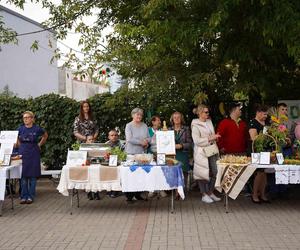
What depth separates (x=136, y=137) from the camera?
8.84 metres

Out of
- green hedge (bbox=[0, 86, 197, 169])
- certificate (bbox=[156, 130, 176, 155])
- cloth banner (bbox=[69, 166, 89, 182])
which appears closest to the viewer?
cloth banner (bbox=[69, 166, 89, 182])

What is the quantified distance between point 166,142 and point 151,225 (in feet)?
5.73

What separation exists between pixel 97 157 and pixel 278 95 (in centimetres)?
425

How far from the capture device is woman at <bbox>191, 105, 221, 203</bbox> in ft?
28.2

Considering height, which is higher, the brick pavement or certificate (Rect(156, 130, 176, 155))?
certificate (Rect(156, 130, 176, 155))

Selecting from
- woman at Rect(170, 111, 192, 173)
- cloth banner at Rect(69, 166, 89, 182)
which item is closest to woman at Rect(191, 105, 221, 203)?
woman at Rect(170, 111, 192, 173)

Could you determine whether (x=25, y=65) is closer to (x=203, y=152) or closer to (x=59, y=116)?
(x=59, y=116)

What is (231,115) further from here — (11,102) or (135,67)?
(11,102)

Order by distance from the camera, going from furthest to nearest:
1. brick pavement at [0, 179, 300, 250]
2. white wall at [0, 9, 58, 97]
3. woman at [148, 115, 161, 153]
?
1. white wall at [0, 9, 58, 97]
2. woman at [148, 115, 161, 153]
3. brick pavement at [0, 179, 300, 250]

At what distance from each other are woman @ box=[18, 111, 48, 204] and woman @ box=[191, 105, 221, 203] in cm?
289

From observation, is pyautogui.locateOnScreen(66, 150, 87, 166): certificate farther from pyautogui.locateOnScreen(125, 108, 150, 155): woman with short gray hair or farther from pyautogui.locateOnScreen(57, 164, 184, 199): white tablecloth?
pyautogui.locateOnScreen(125, 108, 150, 155): woman with short gray hair

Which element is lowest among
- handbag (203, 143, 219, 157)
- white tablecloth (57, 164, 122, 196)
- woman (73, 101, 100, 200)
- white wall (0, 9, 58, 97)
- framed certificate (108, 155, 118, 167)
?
white tablecloth (57, 164, 122, 196)

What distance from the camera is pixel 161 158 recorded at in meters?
8.02

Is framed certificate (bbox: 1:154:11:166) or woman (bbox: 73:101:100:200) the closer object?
framed certificate (bbox: 1:154:11:166)
